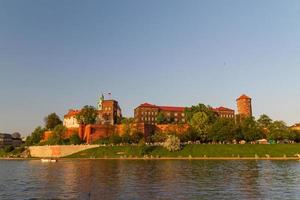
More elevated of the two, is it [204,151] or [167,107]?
[167,107]

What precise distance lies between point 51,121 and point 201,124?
6336 centimetres

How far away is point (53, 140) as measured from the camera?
110250 mm

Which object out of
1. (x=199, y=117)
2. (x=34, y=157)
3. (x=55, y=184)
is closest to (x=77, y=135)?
(x=34, y=157)

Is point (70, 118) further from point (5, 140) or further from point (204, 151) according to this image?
point (204, 151)

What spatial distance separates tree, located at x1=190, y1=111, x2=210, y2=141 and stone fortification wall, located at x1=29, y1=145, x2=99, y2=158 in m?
31.6

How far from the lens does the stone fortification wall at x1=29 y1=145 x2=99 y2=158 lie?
98.4 meters

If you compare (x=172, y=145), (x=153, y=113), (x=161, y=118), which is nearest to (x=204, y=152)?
(x=172, y=145)

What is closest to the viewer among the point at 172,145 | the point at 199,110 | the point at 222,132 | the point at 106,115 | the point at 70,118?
the point at 172,145

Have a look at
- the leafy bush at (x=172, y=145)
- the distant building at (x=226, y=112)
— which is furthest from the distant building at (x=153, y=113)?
the leafy bush at (x=172, y=145)

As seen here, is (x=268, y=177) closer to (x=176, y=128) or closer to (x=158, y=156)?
(x=158, y=156)

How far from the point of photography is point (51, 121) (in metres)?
136

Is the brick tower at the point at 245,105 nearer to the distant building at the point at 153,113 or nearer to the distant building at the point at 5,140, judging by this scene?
the distant building at the point at 153,113

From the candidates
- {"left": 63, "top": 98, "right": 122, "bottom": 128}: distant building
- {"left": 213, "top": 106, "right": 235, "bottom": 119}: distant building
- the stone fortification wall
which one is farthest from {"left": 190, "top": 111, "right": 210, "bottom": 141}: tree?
{"left": 213, "top": 106, "right": 235, "bottom": 119}: distant building

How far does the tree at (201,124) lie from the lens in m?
103
